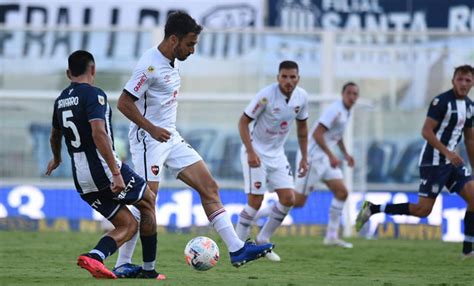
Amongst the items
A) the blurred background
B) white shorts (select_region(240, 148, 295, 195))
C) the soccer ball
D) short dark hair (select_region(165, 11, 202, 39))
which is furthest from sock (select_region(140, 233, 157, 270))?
the blurred background

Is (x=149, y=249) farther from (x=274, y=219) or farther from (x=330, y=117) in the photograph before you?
(x=330, y=117)

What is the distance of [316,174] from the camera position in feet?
58.7

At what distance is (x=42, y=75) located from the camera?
2298 centimetres

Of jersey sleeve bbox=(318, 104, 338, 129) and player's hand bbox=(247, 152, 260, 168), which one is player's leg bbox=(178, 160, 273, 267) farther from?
jersey sleeve bbox=(318, 104, 338, 129)

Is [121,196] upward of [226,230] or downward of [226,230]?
upward

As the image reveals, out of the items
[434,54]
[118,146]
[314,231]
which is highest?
[434,54]

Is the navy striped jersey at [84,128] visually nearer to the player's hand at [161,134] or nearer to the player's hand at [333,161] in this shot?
the player's hand at [161,134]

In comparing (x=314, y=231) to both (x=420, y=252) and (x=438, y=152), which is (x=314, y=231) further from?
(x=438, y=152)

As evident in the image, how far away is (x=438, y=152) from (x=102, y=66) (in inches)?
397

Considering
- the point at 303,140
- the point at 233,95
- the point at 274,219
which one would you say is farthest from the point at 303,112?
the point at 233,95

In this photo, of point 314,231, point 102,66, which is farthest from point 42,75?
point 314,231

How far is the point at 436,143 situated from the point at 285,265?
2470mm

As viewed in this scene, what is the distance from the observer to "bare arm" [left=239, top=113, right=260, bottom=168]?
14.1 m

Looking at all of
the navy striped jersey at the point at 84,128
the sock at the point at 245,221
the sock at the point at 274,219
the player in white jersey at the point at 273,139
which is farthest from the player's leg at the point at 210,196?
the sock at the point at 274,219
